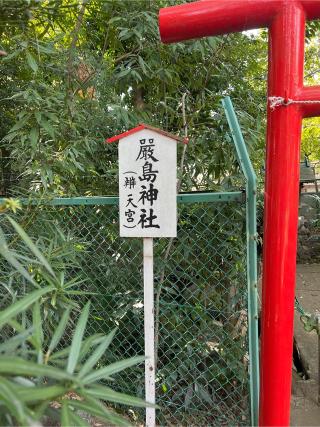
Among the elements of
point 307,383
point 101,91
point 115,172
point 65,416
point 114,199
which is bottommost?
point 307,383

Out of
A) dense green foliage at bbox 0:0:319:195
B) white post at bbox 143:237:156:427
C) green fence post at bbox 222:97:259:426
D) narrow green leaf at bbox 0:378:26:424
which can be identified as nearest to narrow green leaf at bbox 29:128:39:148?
dense green foliage at bbox 0:0:319:195

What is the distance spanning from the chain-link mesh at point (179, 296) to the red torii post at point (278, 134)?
1.20 ft

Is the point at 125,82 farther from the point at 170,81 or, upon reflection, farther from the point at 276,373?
the point at 276,373

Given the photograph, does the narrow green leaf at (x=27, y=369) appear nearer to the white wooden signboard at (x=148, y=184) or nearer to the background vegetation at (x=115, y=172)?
the background vegetation at (x=115, y=172)

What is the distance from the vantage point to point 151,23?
2211mm

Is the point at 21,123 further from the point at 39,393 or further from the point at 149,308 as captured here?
the point at 39,393

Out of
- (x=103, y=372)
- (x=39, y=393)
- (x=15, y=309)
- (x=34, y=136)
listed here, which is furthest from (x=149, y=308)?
(x=34, y=136)

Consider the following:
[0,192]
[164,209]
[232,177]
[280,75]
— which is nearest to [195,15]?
→ [280,75]

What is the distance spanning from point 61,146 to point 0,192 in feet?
3.28

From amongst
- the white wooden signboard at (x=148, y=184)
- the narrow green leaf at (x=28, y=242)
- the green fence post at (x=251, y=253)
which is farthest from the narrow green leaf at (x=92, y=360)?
the green fence post at (x=251, y=253)

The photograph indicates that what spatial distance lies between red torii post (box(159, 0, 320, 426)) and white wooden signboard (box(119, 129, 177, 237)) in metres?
0.41

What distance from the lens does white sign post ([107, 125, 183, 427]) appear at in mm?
1622

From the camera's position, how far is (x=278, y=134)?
56.8 inches

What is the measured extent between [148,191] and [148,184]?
0.03 m
